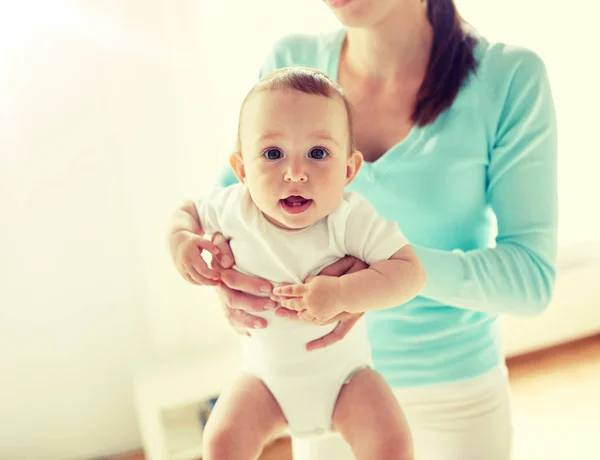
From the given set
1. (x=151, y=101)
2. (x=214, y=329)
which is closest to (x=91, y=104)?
(x=151, y=101)

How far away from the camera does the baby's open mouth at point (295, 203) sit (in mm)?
842

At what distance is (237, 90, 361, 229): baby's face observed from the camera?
83cm

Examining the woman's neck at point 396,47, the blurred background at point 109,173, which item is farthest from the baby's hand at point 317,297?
the blurred background at point 109,173

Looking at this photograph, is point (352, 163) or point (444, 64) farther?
point (444, 64)

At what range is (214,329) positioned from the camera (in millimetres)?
Result: 1955

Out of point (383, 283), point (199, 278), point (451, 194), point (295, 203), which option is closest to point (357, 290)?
point (383, 283)

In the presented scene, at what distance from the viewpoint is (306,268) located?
34.5 inches

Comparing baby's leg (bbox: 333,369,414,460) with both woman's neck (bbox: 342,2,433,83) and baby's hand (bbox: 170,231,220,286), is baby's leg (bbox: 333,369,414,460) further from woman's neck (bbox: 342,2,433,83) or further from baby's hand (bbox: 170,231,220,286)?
woman's neck (bbox: 342,2,433,83)

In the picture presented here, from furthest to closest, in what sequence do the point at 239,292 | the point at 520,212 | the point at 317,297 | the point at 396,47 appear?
the point at 396,47, the point at 520,212, the point at 239,292, the point at 317,297

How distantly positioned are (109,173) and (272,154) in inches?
39.1

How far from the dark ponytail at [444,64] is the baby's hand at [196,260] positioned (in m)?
0.45

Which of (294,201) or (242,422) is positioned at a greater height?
(294,201)

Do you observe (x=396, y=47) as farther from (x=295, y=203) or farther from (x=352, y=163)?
(x=295, y=203)

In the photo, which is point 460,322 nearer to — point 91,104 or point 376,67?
point 376,67
